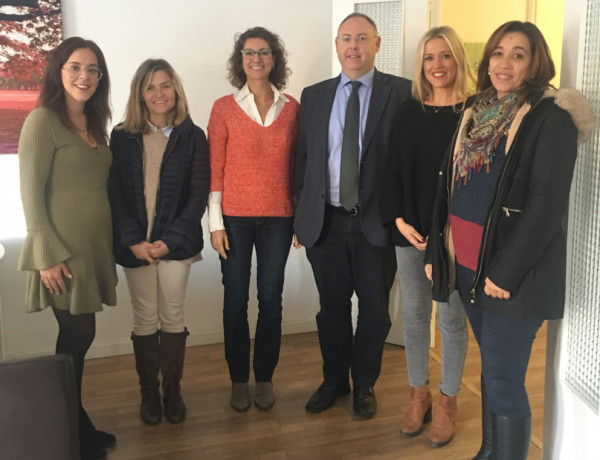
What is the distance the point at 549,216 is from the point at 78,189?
1.58 metres

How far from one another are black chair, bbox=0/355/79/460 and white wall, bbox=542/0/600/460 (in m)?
1.48

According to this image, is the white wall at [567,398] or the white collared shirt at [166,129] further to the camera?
the white collared shirt at [166,129]

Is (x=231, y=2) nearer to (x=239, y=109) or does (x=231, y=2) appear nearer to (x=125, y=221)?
(x=239, y=109)

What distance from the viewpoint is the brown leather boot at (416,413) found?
243 centimetres

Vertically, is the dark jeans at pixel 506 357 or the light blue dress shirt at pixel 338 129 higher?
the light blue dress shirt at pixel 338 129

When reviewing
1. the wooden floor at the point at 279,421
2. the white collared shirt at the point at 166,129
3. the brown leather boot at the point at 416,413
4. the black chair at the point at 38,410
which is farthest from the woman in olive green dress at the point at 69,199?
the brown leather boot at the point at 416,413

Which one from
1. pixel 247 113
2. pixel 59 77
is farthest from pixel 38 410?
pixel 247 113

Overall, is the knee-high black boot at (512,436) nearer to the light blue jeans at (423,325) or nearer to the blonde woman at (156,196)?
the light blue jeans at (423,325)

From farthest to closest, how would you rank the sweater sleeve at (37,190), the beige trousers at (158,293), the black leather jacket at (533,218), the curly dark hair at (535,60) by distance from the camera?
1. the beige trousers at (158,293)
2. the sweater sleeve at (37,190)
3. the curly dark hair at (535,60)
4. the black leather jacket at (533,218)

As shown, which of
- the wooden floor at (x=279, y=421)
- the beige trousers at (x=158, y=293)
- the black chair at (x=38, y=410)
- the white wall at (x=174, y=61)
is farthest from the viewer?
the white wall at (x=174, y=61)

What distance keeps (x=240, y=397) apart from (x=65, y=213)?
1158 mm

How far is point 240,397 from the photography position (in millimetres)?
2674

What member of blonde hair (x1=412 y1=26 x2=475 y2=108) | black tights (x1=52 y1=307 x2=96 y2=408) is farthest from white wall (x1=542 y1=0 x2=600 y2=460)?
black tights (x1=52 y1=307 x2=96 y2=408)

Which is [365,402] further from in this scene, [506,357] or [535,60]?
[535,60]
